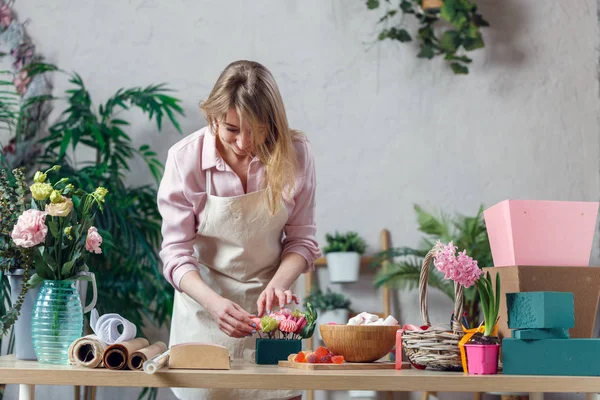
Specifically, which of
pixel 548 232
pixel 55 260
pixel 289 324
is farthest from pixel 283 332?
pixel 548 232

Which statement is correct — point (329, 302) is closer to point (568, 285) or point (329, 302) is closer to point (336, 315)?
point (336, 315)

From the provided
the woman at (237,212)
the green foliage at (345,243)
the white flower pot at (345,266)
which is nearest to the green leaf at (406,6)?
the green foliage at (345,243)

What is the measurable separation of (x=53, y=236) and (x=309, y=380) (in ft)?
2.26

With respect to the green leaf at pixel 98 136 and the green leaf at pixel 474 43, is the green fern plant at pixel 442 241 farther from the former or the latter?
the green leaf at pixel 98 136

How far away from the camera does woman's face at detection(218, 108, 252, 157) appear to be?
1886 millimetres

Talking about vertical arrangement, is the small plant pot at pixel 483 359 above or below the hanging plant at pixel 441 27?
below

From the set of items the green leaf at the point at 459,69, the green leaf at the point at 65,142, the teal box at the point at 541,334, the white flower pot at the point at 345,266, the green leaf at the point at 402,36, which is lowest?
the teal box at the point at 541,334

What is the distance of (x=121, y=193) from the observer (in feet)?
11.8

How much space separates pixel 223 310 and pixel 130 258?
1.83 meters

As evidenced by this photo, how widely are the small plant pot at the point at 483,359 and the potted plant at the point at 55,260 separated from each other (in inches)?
33.2

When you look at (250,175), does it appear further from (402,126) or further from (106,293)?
(402,126)

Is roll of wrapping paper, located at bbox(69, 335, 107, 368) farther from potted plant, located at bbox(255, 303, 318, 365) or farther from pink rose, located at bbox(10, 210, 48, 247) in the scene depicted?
potted plant, located at bbox(255, 303, 318, 365)

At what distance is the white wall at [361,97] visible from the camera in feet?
13.0

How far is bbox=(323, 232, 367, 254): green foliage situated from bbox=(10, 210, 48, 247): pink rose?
2292 millimetres
